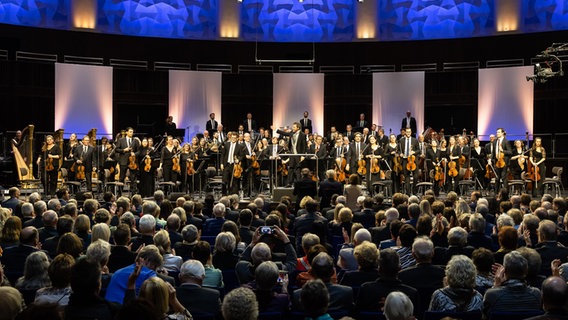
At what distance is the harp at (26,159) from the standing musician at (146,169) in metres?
2.54

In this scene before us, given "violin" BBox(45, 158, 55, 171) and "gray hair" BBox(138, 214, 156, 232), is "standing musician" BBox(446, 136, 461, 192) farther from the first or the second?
"gray hair" BBox(138, 214, 156, 232)

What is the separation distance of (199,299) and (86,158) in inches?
497

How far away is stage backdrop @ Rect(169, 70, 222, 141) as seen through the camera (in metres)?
23.9

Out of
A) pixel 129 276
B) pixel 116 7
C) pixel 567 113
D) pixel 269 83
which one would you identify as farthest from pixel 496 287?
pixel 116 7

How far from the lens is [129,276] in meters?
5.13

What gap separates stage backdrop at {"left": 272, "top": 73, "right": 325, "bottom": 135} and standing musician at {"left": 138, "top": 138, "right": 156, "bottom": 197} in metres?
7.80

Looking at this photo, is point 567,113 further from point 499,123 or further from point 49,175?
point 49,175

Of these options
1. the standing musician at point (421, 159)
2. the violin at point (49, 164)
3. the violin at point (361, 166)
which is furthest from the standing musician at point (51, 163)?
the standing musician at point (421, 159)

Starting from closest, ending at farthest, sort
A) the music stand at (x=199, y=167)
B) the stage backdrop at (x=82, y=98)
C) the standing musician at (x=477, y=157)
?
1. the music stand at (x=199, y=167)
2. the standing musician at (x=477, y=157)
3. the stage backdrop at (x=82, y=98)

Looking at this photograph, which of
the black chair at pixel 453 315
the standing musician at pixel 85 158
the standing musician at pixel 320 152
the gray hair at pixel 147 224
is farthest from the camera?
the standing musician at pixel 320 152

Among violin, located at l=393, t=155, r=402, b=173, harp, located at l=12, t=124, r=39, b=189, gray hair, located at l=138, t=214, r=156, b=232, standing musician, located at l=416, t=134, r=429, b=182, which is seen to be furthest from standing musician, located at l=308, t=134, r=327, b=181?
gray hair, located at l=138, t=214, r=156, b=232

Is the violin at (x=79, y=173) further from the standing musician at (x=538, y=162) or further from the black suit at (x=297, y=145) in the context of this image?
the standing musician at (x=538, y=162)

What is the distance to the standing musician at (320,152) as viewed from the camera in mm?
17766

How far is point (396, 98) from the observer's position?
2392 cm
